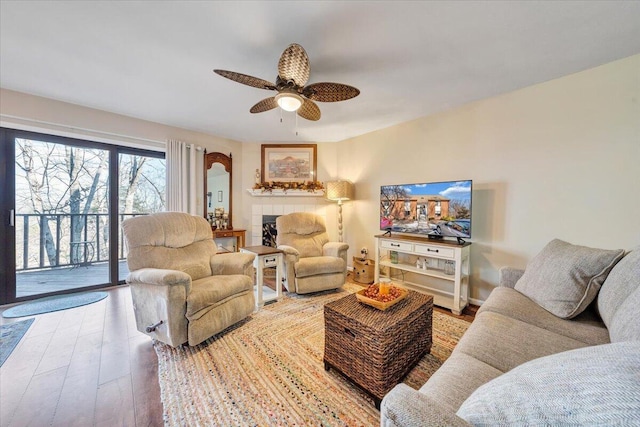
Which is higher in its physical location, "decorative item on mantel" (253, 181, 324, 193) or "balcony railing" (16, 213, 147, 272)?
"decorative item on mantel" (253, 181, 324, 193)

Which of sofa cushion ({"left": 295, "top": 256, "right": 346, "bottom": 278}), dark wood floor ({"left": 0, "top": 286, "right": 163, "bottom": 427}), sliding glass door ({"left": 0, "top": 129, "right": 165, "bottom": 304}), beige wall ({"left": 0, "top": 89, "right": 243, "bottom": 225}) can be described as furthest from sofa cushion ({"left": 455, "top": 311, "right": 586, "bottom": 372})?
sliding glass door ({"left": 0, "top": 129, "right": 165, "bottom": 304})

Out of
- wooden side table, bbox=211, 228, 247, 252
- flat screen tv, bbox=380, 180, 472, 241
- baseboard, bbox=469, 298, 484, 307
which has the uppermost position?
flat screen tv, bbox=380, 180, 472, 241

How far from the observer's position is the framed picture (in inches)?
171

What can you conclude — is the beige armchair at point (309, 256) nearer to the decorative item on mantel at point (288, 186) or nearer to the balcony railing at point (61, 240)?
the decorative item on mantel at point (288, 186)

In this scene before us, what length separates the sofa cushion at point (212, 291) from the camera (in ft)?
6.11

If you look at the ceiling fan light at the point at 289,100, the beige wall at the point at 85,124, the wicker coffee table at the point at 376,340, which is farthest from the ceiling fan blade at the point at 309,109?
the beige wall at the point at 85,124

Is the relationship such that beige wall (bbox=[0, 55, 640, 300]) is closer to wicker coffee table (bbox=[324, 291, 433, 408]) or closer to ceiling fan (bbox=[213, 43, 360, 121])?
wicker coffee table (bbox=[324, 291, 433, 408])

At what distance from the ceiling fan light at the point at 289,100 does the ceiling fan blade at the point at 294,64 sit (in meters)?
0.09

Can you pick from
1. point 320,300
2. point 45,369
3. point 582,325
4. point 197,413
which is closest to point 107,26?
point 45,369

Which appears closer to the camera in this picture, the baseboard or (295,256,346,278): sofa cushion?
the baseboard

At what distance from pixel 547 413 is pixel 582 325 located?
140 cm

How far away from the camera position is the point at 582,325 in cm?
134

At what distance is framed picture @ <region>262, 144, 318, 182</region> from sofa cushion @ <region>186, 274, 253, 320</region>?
7.82 feet

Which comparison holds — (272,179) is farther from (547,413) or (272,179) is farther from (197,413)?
(547,413)
